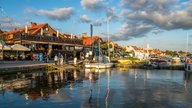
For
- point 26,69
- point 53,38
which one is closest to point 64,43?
point 53,38

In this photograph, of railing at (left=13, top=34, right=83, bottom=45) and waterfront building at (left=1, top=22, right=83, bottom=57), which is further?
waterfront building at (left=1, top=22, right=83, bottom=57)

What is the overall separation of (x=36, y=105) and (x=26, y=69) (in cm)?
2341

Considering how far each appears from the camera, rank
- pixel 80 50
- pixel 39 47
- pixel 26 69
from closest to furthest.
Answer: pixel 26 69 < pixel 39 47 < pixel 80 50

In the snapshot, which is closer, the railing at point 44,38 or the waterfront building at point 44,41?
the railing at point 44,38

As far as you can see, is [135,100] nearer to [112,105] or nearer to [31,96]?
[112,105]

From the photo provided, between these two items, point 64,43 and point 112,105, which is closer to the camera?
point 112,105

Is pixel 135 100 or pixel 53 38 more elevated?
pixel 53 38

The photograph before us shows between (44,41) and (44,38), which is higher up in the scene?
(44,38)

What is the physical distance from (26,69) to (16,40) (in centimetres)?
1907

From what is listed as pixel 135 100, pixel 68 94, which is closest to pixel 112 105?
pixel 135 100

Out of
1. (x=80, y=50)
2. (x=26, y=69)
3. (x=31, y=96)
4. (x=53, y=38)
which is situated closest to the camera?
(x=31, y=96)

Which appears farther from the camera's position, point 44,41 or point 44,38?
point 44,38

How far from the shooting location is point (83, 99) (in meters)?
16.3

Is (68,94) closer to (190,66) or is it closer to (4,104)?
(4,104)
